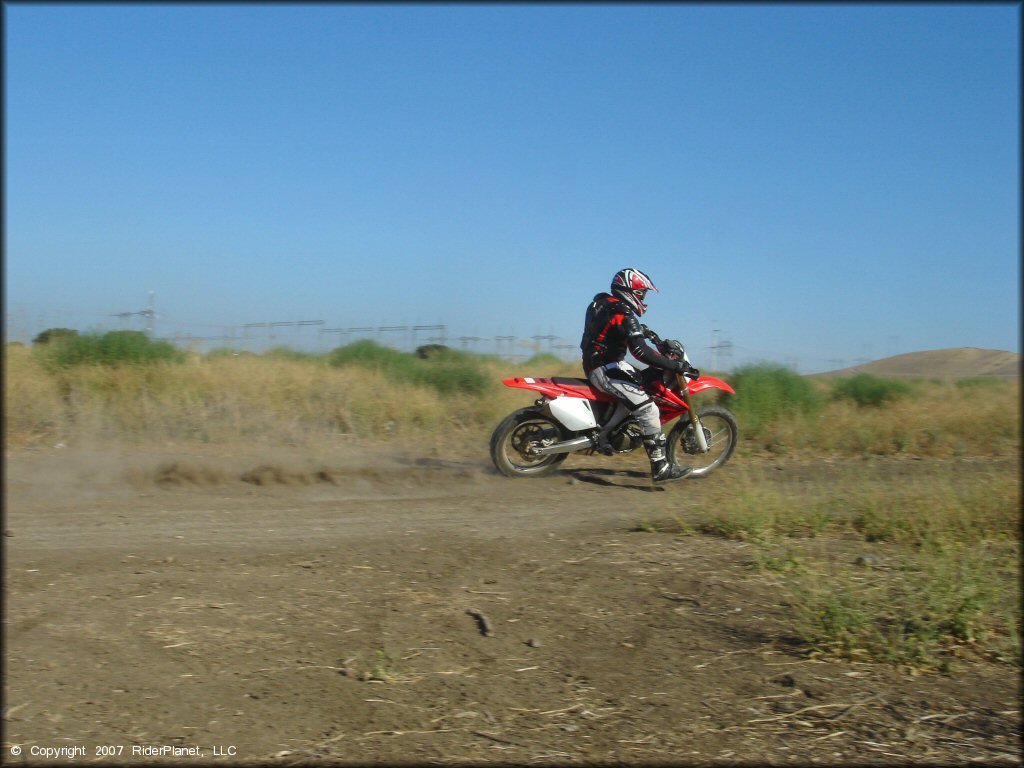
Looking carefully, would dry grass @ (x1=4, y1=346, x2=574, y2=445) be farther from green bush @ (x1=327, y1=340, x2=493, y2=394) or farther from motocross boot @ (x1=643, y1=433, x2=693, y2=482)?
motocross boot @ (x1=643, y1=433, x2=693, y2=482)

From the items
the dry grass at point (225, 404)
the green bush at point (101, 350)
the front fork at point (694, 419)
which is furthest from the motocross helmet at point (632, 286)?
the green bush at point (101, 350)

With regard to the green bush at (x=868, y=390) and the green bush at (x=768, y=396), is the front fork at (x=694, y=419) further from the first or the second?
the green bush at (x=868, y=390)

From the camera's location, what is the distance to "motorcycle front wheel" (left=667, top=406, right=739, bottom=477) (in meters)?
10.1

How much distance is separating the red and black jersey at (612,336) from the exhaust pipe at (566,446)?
76 centimetres

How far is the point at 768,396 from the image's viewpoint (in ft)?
43.4

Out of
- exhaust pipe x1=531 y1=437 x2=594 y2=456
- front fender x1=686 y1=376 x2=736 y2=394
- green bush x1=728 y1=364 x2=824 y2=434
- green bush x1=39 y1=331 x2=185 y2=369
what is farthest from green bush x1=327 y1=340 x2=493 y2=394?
front fender x1=686 y1=376 x2=736 y2=394

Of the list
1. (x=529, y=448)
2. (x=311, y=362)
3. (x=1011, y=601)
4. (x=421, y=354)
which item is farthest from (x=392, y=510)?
(x=421, y=354)

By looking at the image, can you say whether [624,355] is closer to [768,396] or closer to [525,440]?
[525,440]

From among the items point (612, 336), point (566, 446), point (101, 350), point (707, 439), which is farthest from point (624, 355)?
point (101, 350)

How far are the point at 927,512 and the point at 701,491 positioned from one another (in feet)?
8.64

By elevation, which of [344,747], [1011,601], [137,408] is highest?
[137,408]

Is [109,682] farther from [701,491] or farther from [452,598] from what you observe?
[701,491]

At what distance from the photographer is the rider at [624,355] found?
31.1 ft

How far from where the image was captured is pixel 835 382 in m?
15.0
